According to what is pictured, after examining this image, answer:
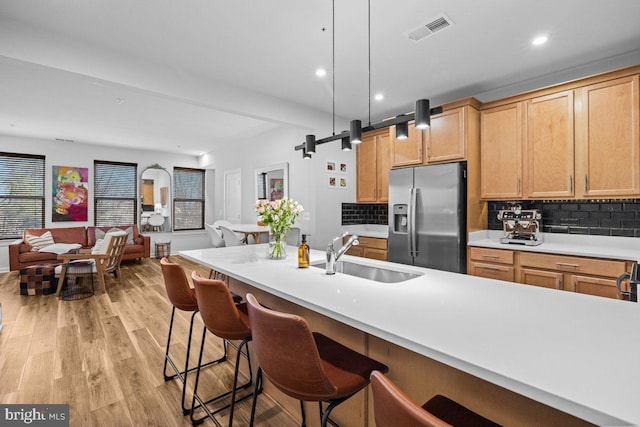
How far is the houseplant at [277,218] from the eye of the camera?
2.39m

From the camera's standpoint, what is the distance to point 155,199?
24.8ft

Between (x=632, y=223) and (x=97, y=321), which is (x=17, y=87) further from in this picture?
(x=632, y=223)

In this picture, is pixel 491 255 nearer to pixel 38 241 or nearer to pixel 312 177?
pixel 312 177

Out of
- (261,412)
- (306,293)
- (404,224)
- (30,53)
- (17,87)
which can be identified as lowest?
(261,412)

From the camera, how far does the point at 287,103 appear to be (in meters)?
4.05

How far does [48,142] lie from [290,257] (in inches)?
263

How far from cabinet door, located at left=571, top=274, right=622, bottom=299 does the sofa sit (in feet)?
23.6

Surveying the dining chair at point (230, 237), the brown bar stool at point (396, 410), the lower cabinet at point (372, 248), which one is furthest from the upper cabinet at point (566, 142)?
the dining chair at point (230, 237)

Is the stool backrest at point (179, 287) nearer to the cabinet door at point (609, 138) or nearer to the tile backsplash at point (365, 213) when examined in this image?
the tile backsplash at point (365, 213)

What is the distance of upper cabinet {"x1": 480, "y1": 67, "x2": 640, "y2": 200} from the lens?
2.65m

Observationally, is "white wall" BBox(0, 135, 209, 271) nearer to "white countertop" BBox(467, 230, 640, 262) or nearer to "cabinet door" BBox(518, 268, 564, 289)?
"white countertop" BBox(467, 230, 640, 262)

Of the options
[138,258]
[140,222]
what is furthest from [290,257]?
[140,222]

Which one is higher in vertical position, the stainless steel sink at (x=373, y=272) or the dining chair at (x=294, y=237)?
the dining chair at (x=294, y=237)

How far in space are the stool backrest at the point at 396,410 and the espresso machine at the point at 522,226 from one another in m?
2.95
